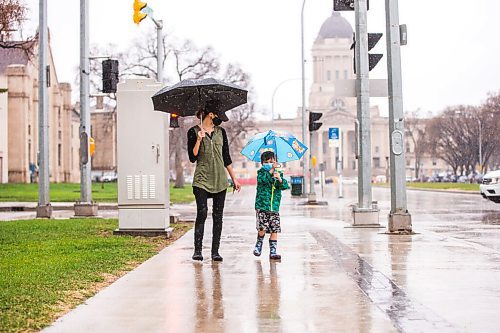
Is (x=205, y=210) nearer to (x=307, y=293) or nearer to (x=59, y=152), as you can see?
(x=307, y=293)

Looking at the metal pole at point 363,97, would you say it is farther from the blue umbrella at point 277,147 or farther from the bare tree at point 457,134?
the bare tree at point 457,134

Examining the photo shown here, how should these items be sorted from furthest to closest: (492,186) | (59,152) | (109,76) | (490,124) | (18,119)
Result: 1. (59,152)
2. (490,124)
3. (18,119)
4. (492,186)
5. (109,76)

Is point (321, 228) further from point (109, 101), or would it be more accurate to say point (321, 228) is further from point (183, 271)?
point (109, 101)


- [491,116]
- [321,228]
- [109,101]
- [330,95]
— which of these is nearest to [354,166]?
[330,95]

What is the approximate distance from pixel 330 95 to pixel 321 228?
481 feet

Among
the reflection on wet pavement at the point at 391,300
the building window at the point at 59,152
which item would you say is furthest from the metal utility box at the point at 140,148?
the building window at the point at 59,152

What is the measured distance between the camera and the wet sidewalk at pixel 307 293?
21.7 feet

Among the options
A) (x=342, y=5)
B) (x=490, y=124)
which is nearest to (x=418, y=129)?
(x=490, y=124)

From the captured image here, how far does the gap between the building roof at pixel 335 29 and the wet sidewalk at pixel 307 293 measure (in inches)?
6210

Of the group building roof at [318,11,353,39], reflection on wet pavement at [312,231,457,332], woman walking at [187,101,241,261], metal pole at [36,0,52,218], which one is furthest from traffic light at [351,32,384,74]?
building roof at [318,11,353,39]

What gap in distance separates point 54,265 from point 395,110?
863cm

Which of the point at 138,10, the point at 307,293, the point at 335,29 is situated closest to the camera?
the point at 307,293

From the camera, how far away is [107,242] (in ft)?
47.3

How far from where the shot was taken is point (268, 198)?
38.4ft
